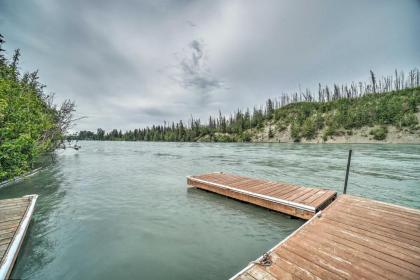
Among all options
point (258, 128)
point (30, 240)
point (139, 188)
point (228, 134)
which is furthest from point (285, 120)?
point (30, 240)

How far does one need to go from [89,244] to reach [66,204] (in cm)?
456

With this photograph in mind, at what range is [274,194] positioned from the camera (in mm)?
8406

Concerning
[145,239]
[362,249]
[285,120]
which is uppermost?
[285,120]

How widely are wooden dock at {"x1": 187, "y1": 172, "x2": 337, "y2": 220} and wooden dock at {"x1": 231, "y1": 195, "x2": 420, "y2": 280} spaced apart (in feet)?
4.01

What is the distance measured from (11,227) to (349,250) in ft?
25.2

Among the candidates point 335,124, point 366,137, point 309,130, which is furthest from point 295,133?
point 366,137

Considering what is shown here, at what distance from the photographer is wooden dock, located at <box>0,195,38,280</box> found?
3811 mm

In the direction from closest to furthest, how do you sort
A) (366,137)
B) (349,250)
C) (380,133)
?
(349,250) → (380,133) → (366,137)

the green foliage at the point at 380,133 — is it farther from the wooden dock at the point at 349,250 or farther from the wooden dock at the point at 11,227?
the wooden dock at the point at 11,227

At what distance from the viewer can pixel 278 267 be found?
348 cm

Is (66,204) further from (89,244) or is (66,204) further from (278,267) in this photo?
(278,267)

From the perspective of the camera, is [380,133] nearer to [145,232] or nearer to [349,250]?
[349,250]

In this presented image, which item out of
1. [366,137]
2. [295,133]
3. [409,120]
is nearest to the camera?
[409,120]

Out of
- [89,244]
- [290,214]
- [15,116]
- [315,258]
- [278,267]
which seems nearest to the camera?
[278,267]
